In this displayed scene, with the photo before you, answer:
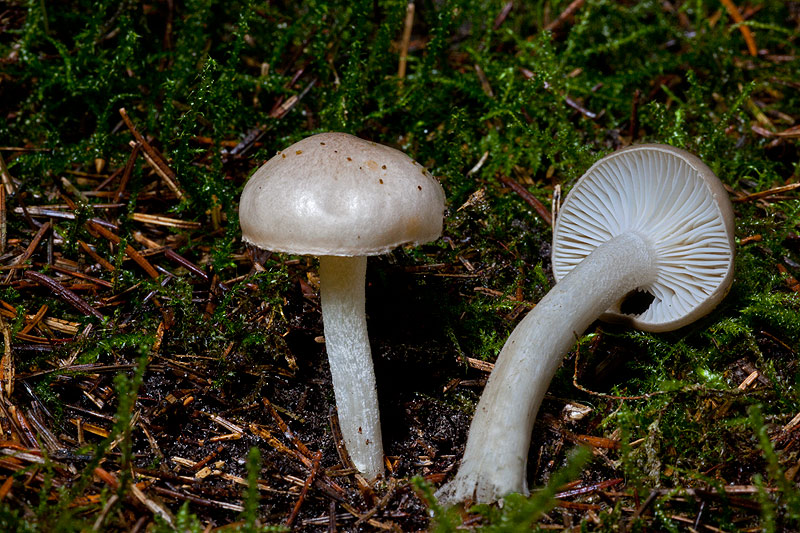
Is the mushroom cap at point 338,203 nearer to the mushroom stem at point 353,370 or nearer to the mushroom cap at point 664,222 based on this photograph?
the mushroom stem at point 353,370

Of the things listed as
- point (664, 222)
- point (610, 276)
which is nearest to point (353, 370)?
point (610, 276)

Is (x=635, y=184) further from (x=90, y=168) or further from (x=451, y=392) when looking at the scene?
(x=90, y=168)

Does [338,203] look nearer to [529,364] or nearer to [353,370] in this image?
[353,370]

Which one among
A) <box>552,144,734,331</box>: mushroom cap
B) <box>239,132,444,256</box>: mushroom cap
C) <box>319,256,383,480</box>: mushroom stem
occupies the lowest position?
<box>319,256,383,480</box>: mushroom stem

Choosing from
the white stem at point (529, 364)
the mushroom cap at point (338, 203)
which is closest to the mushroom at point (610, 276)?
the white stem at point (529, 364)

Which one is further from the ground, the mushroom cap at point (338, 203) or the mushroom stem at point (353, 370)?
the mushroom cap at point (338, 203)

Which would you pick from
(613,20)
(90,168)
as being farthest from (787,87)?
(90,168)

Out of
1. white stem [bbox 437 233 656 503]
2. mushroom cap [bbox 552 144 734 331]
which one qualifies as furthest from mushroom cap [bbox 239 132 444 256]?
mushroom cap [bbox 552 144 734 331]

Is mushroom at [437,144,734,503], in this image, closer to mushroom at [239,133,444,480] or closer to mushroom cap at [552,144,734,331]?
mushroom cap at [552,144,734,331]
